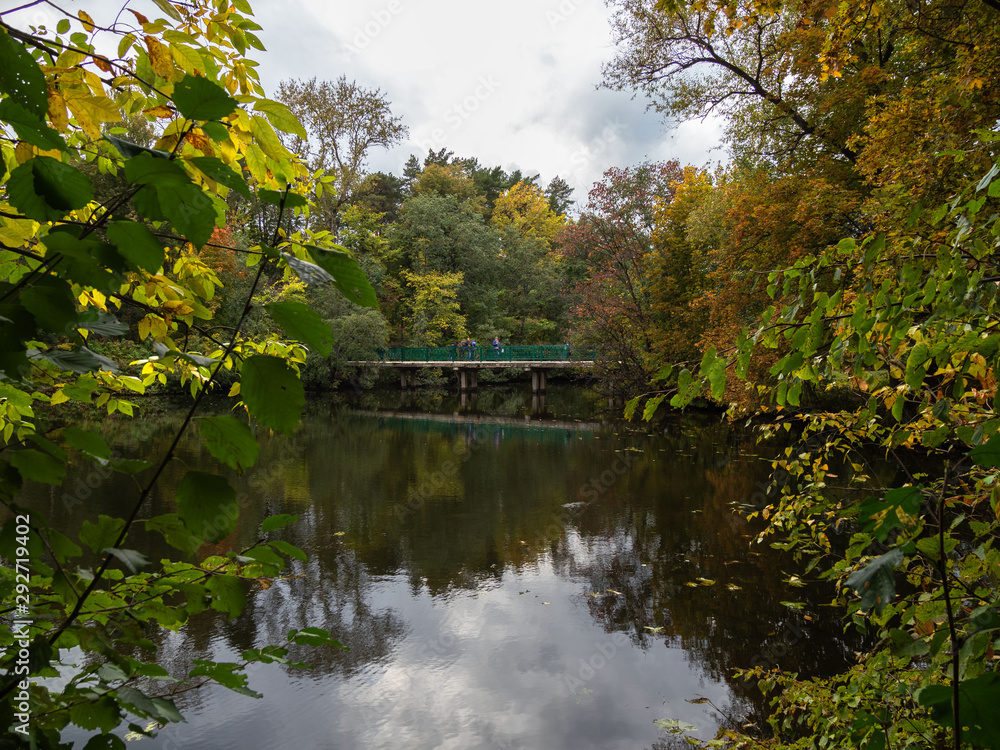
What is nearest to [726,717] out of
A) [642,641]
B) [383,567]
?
[642,641]

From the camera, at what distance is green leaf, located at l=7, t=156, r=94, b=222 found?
58 centimetres

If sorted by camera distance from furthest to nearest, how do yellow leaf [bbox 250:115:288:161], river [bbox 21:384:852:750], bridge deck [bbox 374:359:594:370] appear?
1. bridge deck [bbox 374:359:594:370]
2. river [bbox 21:384:852:750]
3. yellow leaf [bbox 250:115:288:161]

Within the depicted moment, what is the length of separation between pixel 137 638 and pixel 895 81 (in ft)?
42.1

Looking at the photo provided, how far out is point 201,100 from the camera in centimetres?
64

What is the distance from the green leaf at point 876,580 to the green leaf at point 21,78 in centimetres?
99

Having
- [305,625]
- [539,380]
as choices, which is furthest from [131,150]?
[539,380]

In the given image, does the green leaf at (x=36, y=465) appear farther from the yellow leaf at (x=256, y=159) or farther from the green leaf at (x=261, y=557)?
the yellow leaf at (x=256, y=159)

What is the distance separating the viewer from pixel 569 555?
6.77m

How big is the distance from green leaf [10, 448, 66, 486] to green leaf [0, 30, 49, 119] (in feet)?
1.29

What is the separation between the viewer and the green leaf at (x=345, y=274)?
66cm

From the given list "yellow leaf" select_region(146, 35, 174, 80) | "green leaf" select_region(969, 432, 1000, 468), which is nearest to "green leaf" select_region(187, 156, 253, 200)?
"yellow leaf" select_region(146, 35, 174, 80)

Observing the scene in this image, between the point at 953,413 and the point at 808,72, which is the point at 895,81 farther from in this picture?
the point at 953,413

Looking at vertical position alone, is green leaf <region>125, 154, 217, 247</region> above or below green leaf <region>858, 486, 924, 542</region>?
above

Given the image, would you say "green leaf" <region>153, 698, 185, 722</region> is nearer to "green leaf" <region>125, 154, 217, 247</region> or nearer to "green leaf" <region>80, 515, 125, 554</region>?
"green leaf" <region>80, 515, 125, 554</region>
